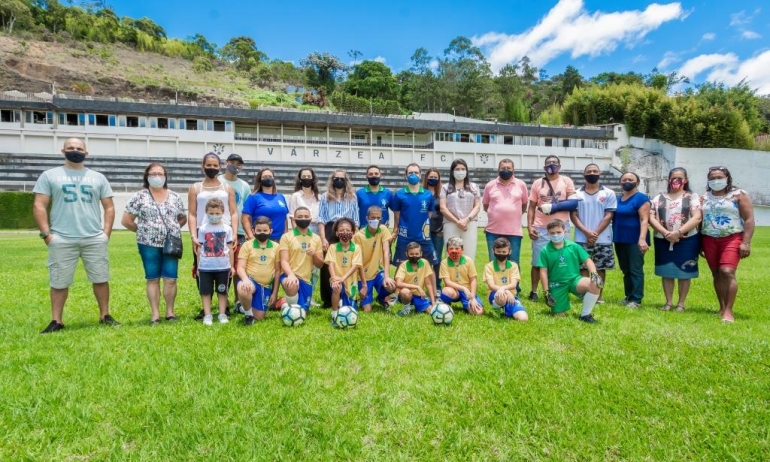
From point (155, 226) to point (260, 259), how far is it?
1294 mm

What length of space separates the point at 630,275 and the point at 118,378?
21.7 ft

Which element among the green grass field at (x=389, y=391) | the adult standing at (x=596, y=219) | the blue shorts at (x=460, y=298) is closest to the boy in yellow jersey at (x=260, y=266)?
the green grass field at (x=389, y=391)

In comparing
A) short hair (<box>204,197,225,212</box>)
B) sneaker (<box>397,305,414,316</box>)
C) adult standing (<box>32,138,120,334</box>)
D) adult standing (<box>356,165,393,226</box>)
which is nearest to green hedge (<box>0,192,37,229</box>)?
adult standing (<box>32,138,120,334</box>)

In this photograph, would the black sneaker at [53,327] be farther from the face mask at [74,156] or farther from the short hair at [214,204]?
the short hair at [214,204]

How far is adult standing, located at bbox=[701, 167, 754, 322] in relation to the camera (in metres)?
5.97

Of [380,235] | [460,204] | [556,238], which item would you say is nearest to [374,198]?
[380,235]

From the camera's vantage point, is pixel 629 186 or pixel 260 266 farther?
pixel 629 186

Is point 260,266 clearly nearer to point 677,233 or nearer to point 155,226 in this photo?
point 155,226

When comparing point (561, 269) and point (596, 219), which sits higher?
point (596, 219)

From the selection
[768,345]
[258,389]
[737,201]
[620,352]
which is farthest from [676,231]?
[258,389]

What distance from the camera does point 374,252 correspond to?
6551 mm

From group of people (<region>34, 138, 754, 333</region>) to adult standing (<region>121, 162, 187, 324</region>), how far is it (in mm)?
16

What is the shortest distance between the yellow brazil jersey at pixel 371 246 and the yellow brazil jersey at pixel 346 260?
248mm

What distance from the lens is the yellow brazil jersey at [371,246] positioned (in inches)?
255
